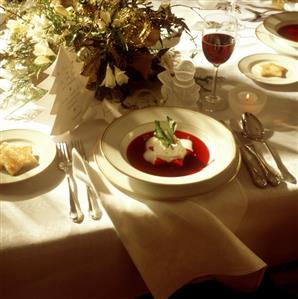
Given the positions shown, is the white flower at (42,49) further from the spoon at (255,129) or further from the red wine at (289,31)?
the red wine at (289,31)

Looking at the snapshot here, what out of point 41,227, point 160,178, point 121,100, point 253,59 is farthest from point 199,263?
point 253,59

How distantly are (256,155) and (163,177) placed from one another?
0.84 feet

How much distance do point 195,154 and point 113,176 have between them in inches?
7.8

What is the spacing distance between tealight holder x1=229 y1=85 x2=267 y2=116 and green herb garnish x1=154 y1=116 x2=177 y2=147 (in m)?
0.27

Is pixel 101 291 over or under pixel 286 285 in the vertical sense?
over

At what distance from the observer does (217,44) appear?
121 centimetres

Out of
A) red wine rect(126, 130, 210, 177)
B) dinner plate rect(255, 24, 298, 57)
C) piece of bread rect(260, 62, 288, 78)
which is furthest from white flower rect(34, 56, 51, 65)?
dinner plate rect(255, 24, 298, 57)

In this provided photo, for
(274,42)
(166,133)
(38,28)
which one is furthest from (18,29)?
(274,42)

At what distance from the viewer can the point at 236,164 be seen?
0.99 m

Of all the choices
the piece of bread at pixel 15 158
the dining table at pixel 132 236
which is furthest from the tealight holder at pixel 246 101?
the piece of bread at pixel 15 158

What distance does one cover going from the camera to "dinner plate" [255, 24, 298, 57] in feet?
5.00

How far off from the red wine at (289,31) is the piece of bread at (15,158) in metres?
1.07

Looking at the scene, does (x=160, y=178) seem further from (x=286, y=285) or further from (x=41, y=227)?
(x=286, y=285)

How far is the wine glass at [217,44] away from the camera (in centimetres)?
120
